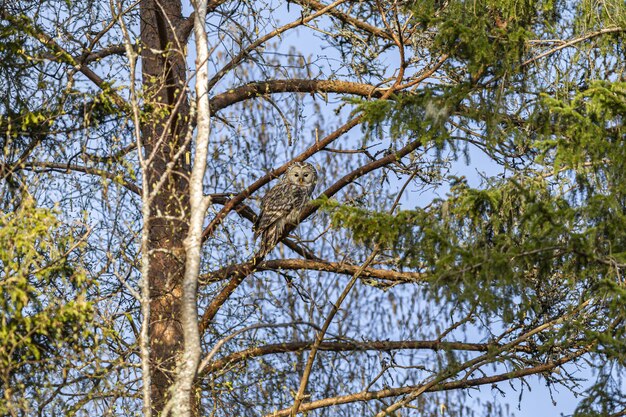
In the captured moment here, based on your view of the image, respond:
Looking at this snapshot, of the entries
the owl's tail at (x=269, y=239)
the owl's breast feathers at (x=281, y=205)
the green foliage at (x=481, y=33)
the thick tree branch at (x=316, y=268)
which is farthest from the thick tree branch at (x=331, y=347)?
the green foliage at (x=481, y=33)

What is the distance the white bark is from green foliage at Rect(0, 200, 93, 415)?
70 cm

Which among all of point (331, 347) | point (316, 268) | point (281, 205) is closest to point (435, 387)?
point (331, 347)

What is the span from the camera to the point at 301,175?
Answer: 12648 mm

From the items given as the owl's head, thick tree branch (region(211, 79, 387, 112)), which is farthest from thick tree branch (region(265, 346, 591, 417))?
the owl's head

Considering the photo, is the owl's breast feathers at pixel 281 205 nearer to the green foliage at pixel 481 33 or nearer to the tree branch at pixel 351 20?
the tree branch at pixel 351 20

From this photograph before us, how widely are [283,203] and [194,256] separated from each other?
4.34 m

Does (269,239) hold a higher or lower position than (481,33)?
lower

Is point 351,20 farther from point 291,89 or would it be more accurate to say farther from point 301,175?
point 301,175

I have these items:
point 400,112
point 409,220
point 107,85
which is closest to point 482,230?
point 409,220

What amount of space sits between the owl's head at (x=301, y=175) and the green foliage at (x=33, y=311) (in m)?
4.91

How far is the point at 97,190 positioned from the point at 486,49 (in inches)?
150

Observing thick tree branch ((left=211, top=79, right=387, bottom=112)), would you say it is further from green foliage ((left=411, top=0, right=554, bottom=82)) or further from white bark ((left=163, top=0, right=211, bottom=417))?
white bark ((left=163, top=0, right=211, bottom=417))

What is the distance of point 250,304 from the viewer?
10.2 m

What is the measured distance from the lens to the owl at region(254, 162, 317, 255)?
36.4 ft
